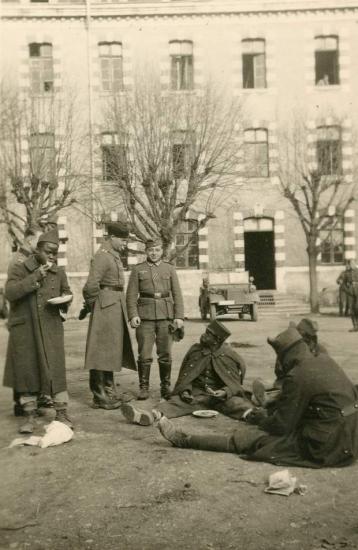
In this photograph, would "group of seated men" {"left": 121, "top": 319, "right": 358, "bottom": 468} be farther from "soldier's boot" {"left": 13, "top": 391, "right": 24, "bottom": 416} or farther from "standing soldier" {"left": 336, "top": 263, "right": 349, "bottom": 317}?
"standing soldier" {"left": 336, "top": 263, "right": 349, "bottom": 317}

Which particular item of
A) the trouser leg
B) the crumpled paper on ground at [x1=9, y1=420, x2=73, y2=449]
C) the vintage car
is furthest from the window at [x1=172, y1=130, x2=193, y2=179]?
the trouser leg

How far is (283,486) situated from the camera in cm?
480

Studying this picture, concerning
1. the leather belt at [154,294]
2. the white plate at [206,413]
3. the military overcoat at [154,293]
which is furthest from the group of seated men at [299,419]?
the leather belt at [154,294]

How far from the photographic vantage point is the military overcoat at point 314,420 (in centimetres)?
527

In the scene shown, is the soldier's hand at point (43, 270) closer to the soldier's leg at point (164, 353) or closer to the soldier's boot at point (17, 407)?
the soldier's boot at point (17, 407)

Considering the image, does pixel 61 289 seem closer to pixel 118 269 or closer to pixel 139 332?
pixel 118 269

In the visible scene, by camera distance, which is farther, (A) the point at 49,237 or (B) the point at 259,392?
(B) the point at 259,392

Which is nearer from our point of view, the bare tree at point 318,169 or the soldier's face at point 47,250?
the soldier's face at point 47,250

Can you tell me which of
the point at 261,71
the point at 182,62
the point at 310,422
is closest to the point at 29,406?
the point at 310,422

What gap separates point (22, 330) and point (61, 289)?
24.5 inches

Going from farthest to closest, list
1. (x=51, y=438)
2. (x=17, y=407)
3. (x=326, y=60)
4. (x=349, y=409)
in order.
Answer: (x=326, y=60) < (x=17, y=407) < (x=51, y=438) < (x=349, y=409)

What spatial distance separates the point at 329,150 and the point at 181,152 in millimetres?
6815

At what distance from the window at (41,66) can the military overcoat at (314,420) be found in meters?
23.8

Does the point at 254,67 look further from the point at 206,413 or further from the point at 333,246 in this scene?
the point at 206,413
